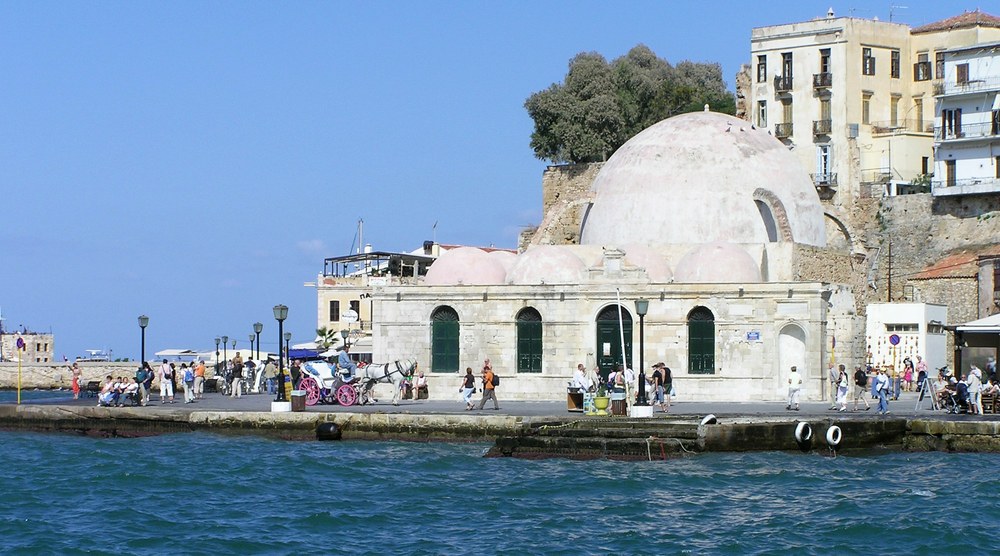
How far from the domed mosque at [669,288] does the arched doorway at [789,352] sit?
3 cm

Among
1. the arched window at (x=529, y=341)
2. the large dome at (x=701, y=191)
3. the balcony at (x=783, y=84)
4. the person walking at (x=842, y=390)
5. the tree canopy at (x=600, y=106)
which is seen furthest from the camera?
the tree canopy at (x=600, y=106)

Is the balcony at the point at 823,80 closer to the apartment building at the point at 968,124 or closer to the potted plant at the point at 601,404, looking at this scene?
the apartment building at the point at 968,124

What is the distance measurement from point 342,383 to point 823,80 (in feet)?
106

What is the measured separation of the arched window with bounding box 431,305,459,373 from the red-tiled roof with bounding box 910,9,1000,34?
31852 mm

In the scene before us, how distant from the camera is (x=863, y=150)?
62.4m

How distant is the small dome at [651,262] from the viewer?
3903 centimetres

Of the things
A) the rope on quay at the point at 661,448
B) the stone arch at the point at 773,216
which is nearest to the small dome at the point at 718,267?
the stone arch at the point at 773,216

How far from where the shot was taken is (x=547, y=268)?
129ft

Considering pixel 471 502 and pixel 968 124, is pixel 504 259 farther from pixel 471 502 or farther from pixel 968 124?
pixel 968 124

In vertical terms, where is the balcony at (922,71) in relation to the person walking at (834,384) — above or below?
above

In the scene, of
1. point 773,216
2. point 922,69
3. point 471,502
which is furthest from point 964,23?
point 471,502

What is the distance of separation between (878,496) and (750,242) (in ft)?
53.9

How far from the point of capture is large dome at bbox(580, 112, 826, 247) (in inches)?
1614

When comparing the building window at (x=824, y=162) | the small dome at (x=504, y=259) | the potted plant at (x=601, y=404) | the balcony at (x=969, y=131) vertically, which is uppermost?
the balcony at (x=969, y=131)
